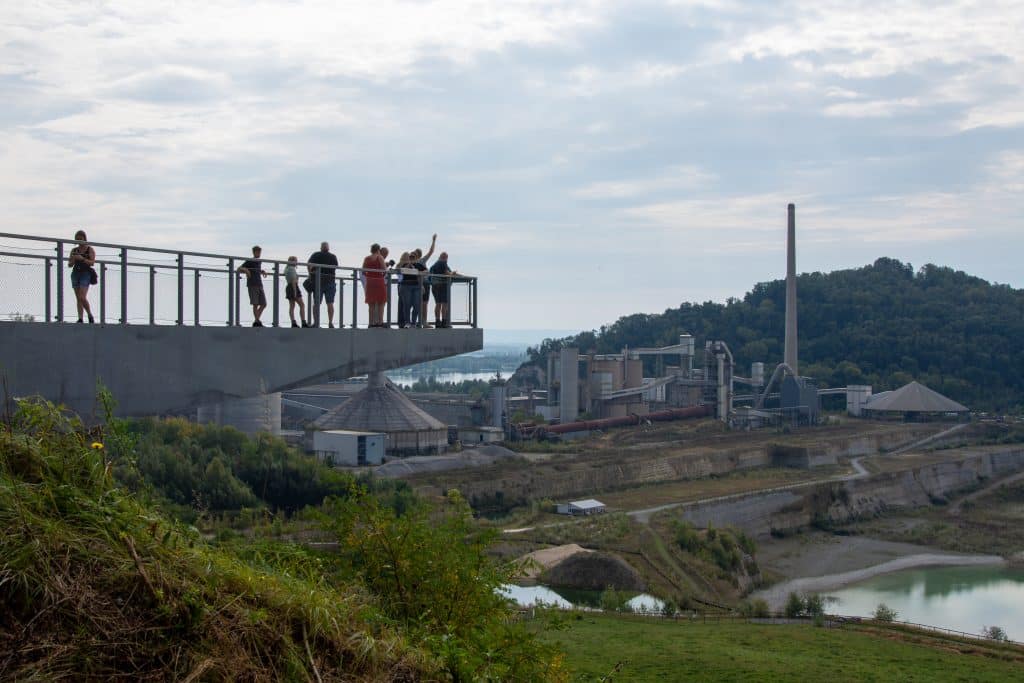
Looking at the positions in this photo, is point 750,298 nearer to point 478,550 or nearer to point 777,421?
point 777,421

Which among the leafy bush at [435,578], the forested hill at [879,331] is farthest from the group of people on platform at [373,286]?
the forested hill at [879,331]

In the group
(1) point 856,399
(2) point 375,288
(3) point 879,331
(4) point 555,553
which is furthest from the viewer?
(3) point 879,331

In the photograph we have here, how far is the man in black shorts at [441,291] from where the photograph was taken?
1467 centimetres

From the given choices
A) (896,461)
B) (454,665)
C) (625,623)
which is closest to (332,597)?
(454,665)

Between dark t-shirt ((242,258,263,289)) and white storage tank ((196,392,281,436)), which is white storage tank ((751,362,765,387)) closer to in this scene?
white storage tank ((196,392,281,436))

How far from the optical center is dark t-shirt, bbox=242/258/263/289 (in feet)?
38.4

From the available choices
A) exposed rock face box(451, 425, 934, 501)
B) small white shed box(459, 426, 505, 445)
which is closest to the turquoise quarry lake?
exposed rock face box(451, 425, 934, 501)

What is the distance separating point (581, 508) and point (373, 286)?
121 ft

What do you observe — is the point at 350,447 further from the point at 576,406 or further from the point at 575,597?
the point at 576,406

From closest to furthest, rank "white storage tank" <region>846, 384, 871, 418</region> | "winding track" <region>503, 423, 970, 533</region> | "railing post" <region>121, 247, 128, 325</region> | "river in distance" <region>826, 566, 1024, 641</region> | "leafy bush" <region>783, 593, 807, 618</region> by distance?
"railing post" <region>121, 247, 128, 325</region>, "leafy bush" <region>783, 593, 807, 618</region>, "river in distance" <region>826, 566, 1024, 641</region>, "winding track" <region>503, 423, 970, 533</region>, "white storage tank" <region>846, 384, 871, 418</region>

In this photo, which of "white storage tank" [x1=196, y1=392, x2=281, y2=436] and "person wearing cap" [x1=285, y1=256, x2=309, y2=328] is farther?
"white storage tank" [x1=196, y1=392, x2=281, y2=436]

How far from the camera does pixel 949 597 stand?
4131 cm

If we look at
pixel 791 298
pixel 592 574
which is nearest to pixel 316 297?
pixel 592 574

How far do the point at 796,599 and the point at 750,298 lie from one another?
116 meters
